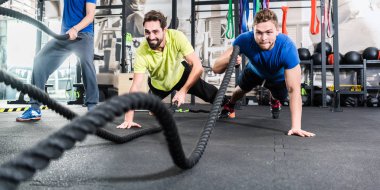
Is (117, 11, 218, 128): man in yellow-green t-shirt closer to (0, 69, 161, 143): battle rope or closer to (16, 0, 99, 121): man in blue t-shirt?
(16, 0, 99, 121): man in blue t-shirt

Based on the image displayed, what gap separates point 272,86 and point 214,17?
452 cm

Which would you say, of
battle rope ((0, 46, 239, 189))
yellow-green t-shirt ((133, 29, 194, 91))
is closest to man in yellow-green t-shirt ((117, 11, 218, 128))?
yellow-green t-shirt ((133, 29, 194, 91))

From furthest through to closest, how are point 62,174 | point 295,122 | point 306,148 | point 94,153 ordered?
point 295,122 < point 306,148 < point 94,153 < point 62,174

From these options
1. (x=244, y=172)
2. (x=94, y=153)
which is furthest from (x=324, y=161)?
(x=94, y=153)

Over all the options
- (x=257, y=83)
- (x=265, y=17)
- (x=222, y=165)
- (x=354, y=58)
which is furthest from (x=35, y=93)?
(x=354, y=58)

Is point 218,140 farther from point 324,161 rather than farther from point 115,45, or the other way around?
point 115,45

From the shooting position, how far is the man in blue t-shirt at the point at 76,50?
245 centimetres

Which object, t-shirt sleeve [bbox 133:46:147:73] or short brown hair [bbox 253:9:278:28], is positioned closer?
short brown hair [bbox 253:9:278:28]

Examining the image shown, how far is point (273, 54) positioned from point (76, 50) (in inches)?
59.2

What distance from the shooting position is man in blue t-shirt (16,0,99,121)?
96.3 inches

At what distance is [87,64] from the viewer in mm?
2508

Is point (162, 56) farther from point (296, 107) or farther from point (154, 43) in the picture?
point (296, 107)

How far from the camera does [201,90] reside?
8.70ft

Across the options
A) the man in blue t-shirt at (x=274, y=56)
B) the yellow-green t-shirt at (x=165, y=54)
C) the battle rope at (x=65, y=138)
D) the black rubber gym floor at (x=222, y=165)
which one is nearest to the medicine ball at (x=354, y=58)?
the man in blue t-shirt at (x=274, y=56)
